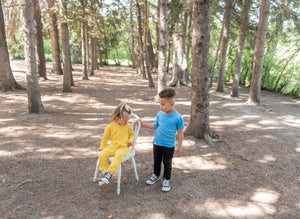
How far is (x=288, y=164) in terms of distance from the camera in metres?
4.14

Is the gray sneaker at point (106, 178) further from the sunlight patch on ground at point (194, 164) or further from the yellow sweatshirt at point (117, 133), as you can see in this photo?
the sunlight patch on ground at point (194, 164)

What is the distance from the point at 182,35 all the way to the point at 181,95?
13.0ft

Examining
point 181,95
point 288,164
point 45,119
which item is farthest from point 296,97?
point 45,119

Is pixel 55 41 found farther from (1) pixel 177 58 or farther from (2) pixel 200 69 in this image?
(2) pixel 200 69

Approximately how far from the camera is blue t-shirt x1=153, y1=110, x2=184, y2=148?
280 centimetres

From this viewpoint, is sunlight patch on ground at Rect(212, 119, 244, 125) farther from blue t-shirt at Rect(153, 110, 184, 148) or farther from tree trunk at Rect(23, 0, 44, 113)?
tree trunk at Rect(23, 0, 44, 113)

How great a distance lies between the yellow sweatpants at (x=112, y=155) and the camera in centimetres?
267

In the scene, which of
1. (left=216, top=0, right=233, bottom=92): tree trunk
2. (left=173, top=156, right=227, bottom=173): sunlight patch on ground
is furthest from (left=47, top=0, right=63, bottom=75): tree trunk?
(left=173, top=156, right=227, bottom=173): sunlight patch on ground

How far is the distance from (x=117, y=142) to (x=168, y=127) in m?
0.73

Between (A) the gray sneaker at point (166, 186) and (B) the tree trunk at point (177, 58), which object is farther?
(B) the tree trunk at point (177, 58)

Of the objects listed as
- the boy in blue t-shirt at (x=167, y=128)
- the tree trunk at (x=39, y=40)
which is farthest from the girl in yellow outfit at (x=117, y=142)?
the tree trunk at (x=39, y=40)

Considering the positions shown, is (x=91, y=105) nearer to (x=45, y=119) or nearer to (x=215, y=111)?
(x=45, y=119)

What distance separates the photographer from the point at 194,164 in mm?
3945

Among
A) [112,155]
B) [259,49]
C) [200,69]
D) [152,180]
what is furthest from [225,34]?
[112,155]
